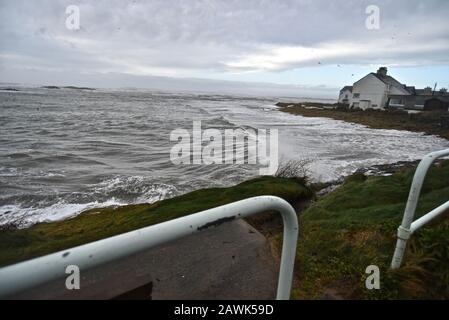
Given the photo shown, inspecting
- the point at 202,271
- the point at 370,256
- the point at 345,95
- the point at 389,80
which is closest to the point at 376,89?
the point at 389,80

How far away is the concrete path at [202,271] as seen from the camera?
3.41m

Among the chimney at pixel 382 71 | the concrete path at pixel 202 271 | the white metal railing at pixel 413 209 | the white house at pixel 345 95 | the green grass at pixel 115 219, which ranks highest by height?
the chimney at pixel 382 71

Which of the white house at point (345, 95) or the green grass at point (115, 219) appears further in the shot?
the white house at point (345, 95)

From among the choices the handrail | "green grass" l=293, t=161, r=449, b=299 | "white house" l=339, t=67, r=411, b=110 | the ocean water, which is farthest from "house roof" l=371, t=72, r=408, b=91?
the handrail

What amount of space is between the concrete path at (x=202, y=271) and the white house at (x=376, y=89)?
191ft

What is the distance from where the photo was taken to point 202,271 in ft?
12.8

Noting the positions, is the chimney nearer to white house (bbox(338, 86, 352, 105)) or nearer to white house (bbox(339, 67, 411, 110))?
white house (bbox(339, 67, 411, 110))

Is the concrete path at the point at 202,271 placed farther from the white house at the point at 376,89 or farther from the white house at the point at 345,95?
the white house at the point at 345,95

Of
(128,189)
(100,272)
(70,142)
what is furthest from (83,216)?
(70,142)

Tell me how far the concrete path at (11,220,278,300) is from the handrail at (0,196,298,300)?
4.19 feet

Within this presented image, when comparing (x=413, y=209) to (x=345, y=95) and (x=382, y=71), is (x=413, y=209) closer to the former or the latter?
(x=382, y=71)

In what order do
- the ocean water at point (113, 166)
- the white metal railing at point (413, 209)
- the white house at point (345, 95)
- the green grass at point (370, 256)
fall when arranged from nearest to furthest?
the white metal railing at point (413, 209)
the green grass at point (370, 256)
the ocean water at point (113, 166)
the white house at point (345, 95)

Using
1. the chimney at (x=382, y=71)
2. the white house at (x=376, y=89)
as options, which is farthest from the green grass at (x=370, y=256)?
the chimney at (x=382, y=71)

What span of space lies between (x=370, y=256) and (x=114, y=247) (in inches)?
135
